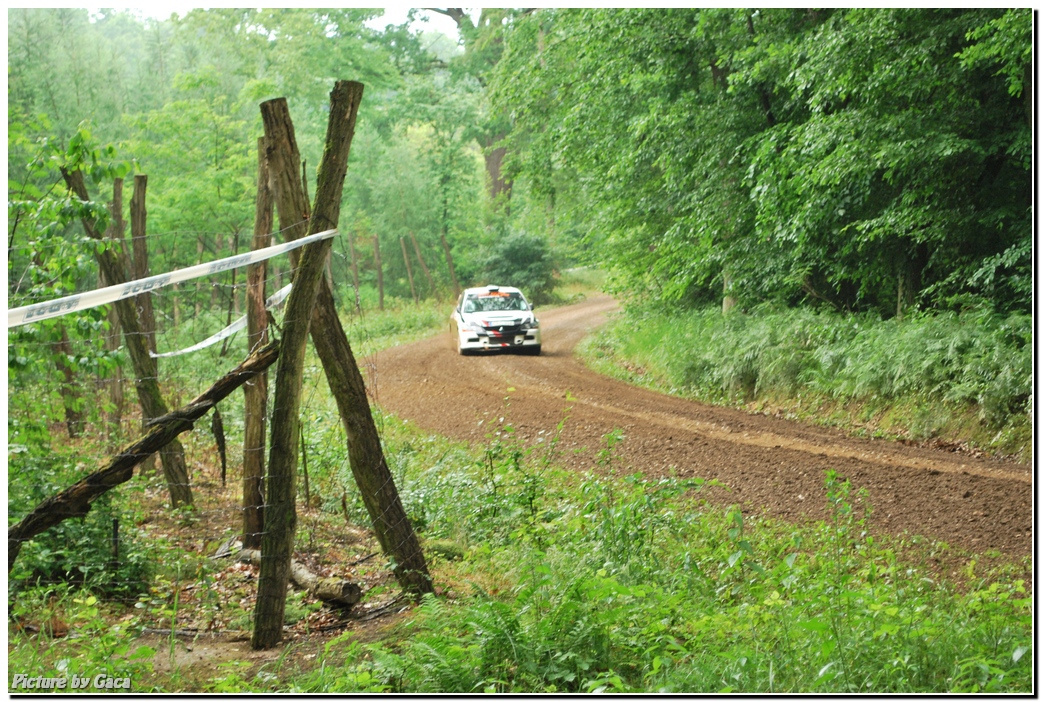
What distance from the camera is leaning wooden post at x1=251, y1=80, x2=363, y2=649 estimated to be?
13.4 ft

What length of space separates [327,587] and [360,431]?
40.2 inches

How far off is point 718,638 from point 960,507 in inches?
132

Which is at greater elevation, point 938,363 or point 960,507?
point 938,363

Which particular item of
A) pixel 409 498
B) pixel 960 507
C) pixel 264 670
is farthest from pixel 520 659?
pixel 960 507

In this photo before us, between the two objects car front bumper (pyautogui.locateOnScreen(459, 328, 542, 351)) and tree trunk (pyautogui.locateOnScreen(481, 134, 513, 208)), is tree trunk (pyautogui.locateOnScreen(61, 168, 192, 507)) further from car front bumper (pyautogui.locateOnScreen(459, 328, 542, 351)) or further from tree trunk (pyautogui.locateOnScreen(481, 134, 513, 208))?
tree trunk (pyautogui.locateOnScreen(481, 134, 513, 208))

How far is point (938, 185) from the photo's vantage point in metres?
9.80

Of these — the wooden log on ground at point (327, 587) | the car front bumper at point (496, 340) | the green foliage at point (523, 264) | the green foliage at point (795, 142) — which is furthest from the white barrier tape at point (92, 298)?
the green foliage at point (523, 264)

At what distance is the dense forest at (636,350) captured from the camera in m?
3.70

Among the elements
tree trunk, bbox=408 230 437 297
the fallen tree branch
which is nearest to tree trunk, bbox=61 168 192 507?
the fallen tree branch

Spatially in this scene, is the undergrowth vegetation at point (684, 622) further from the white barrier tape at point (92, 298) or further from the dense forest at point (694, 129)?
the dense forest at point (694, 129)

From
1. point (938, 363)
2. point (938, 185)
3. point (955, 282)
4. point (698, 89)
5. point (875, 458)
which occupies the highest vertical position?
point (698, 89)

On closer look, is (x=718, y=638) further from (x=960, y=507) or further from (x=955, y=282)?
(x=955, y=282)

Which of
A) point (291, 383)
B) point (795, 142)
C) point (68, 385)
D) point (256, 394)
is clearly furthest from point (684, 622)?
point (795, 142)

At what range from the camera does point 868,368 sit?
9445mm
